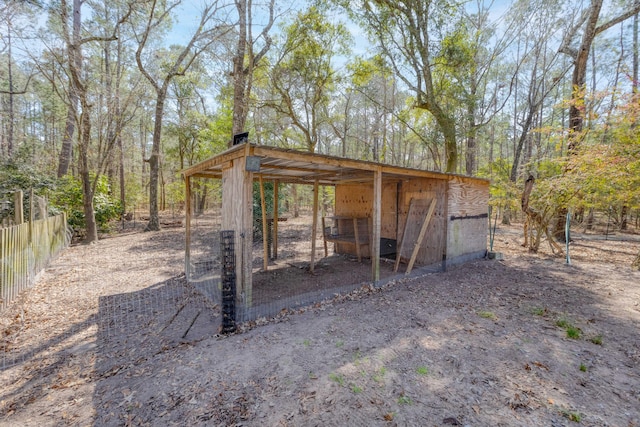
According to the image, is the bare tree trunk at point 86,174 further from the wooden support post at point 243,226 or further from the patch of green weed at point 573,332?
the patch of green weed at point 573,332

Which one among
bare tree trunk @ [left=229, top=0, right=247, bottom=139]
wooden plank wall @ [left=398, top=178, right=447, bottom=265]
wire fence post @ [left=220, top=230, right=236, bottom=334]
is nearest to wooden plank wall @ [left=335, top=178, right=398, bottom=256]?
wooden plank wall @ [left=398, top=178, right=447, bottom=265]

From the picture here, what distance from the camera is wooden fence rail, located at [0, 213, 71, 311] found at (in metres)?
3.66

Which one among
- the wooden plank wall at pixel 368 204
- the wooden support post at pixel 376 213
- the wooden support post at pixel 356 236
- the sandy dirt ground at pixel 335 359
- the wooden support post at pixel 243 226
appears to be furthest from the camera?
the wooden plank wall at pixel 368 204

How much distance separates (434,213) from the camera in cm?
616

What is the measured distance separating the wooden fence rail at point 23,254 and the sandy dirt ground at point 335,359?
0.83 ft

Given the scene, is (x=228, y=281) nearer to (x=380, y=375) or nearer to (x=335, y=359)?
(x=335, y=359)

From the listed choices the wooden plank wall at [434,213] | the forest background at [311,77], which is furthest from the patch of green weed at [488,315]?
the forest background at [311,77]

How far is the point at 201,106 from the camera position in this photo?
1966cm

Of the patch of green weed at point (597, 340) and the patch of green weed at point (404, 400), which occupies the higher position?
the patch of green weed at point (597, 340)

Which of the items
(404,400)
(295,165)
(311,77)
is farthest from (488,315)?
(311,77)

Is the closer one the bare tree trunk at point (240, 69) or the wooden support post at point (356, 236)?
the wooden support post at point (356, 236)

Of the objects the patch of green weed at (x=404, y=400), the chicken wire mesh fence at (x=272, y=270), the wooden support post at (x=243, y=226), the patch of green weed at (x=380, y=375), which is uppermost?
the wooden support post at (x=243, y=226)

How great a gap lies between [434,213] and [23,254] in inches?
294

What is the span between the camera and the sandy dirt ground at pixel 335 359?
2.05 metres
